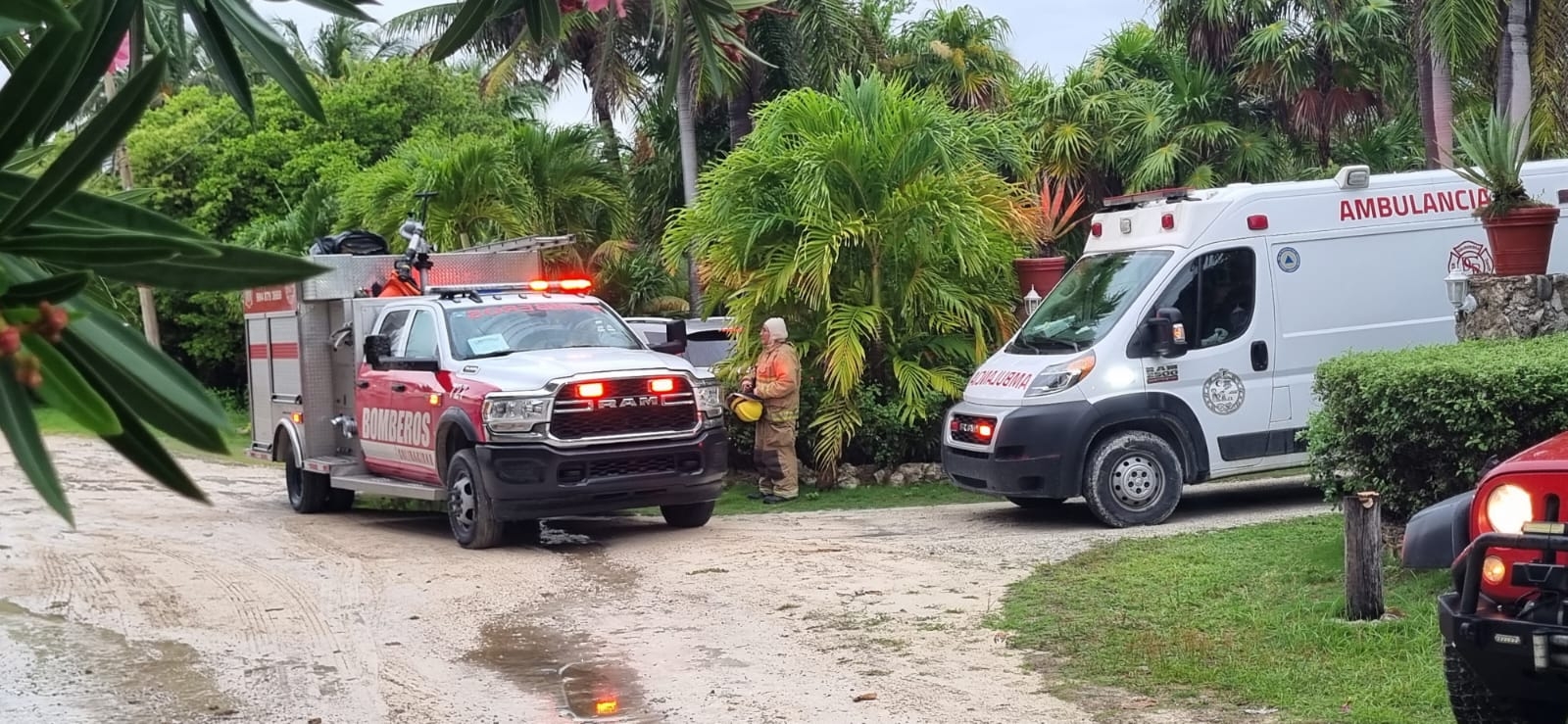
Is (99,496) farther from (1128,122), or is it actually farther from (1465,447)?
(1128,122)

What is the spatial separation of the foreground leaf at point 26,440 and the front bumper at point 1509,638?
163 inches

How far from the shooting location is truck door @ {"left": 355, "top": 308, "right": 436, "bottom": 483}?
12852 mm

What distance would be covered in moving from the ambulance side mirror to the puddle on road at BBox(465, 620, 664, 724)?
5161 millimetres

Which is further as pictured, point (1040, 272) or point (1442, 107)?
point (1442, 107)

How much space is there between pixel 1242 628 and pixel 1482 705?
7.83ft

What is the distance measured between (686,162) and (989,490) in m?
12.2

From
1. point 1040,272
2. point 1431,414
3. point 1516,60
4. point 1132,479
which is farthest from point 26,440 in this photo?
point 1516,60

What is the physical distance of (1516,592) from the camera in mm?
4961

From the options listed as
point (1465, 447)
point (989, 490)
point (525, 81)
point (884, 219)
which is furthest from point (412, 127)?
point (1465, 447)

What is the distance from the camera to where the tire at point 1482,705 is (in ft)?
17.9

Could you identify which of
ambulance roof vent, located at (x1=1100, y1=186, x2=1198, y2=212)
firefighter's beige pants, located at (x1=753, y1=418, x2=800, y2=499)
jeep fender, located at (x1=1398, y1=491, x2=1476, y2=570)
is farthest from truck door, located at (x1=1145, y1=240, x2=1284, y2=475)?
jeep fender, located at (x1=1398, y1=491, x2=1476, y2=570)

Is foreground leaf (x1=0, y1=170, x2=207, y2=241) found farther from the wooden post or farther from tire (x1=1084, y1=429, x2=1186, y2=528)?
tire (x1=1084, y1=429, x2=1186, y2=528)

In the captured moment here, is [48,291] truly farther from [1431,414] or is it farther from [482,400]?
[482,400]

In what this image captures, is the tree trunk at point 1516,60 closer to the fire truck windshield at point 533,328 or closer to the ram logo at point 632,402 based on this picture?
the fire truck windshield at point 533,328
